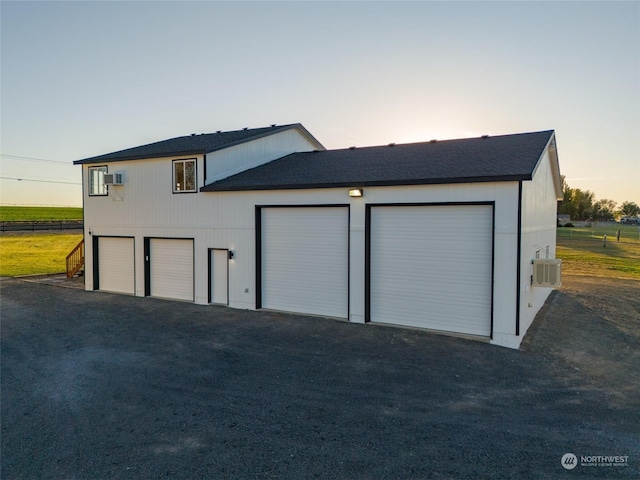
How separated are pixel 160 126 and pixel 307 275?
54.7 ft

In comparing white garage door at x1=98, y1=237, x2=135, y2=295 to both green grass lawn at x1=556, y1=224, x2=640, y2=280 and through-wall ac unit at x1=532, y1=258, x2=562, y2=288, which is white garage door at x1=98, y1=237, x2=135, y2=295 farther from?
green grass lawn at x1=556, y1=224, x2=640, y2=280

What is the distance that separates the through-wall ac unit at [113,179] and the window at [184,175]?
2.73m

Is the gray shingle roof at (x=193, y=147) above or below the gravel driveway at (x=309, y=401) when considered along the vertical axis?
above

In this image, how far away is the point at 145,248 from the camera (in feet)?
49.8

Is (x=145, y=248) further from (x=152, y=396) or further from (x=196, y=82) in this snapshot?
(x=152, y=396)

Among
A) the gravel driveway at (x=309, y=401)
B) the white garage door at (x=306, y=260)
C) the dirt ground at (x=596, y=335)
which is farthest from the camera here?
the white garage door at (x=306, y=260)

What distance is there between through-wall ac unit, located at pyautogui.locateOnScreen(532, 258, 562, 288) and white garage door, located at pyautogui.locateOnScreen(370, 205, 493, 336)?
6.39ft

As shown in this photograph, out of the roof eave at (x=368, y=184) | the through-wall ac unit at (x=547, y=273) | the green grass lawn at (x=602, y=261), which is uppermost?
the roof eave at (x=368, y=184)

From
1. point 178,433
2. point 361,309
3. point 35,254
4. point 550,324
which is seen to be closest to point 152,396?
point 178,433

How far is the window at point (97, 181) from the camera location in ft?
52.5

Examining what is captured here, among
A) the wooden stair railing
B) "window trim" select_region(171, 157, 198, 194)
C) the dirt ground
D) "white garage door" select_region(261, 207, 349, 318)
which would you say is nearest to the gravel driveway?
the dirt ground

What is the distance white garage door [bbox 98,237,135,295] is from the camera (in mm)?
15688

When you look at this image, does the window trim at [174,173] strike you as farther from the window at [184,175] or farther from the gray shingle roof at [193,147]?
the gray shingle roof at [193,147]

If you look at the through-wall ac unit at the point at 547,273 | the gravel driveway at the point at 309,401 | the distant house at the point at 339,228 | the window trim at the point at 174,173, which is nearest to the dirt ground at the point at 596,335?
the gravel driveway at the point at 309,401
